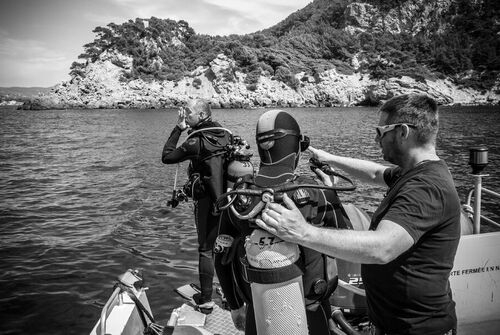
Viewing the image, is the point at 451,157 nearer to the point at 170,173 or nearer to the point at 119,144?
the point at 170,173

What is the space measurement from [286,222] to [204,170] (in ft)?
11.0

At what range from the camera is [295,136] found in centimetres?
246

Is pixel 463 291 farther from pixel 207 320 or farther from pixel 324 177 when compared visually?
pixel 207 320

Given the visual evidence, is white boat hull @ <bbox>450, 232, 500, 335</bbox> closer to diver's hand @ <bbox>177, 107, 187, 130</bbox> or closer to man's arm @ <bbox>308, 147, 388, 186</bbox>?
man's arm @ <bbox>308, 147, 388, 186</bbox>

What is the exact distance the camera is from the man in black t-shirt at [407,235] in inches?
73.0

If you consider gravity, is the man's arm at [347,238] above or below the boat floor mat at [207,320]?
above

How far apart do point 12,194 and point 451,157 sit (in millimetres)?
23998

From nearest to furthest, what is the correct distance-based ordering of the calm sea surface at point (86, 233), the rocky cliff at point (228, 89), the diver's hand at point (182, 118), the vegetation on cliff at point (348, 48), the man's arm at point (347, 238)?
the man's arm at point (347, 238), the diver's hand at point (182, 118), the calm sea surface at point (86, 233), the rocky cliff at point (228, 89), the vegetation on cliff at point (348, 48)

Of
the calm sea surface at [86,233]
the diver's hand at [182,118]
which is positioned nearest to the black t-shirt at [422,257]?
the diver's hand at [182,118]

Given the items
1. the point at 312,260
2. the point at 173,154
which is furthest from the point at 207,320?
the point at 312,260

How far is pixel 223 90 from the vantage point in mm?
105312

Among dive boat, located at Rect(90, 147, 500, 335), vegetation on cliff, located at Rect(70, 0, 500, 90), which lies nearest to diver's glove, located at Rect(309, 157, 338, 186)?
dive boat, located at Rect(90, 147, 500, 335)

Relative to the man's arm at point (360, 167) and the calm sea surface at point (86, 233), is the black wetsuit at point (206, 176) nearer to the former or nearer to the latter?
the calm sea surface at point (86, 233)

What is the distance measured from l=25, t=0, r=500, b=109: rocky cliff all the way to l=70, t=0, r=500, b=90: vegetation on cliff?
200 centimetres
